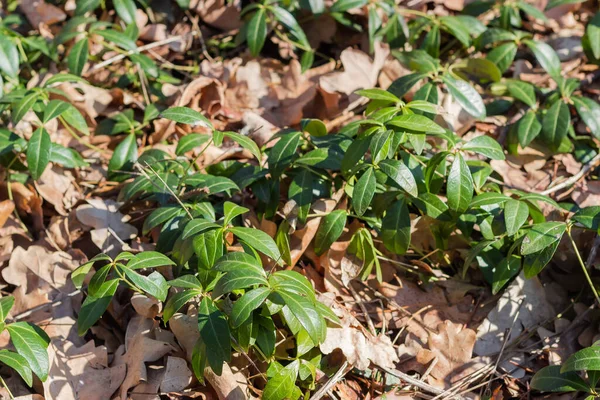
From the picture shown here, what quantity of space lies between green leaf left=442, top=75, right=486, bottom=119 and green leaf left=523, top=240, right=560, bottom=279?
74cm

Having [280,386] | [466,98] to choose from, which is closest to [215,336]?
[280,386]

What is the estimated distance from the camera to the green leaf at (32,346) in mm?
2125

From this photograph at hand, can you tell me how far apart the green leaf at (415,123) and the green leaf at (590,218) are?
0.56m

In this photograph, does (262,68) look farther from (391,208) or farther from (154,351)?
(154,351)

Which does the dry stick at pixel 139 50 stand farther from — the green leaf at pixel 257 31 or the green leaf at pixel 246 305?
the green leaf at pixel 246 305

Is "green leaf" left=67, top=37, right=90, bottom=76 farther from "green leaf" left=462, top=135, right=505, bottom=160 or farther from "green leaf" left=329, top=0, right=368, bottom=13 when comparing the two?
"green leaf" left=462, top=135, right=505, bottom=160

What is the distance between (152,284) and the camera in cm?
215

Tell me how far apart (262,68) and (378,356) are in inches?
66.3

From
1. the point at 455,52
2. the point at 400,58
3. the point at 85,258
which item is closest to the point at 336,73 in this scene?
the point at 400,58

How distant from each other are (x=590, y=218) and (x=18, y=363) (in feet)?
6.35

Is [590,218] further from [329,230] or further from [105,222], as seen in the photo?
[105,222]

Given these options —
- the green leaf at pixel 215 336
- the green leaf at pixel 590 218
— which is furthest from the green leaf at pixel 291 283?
the green leaf at pixel 590 218

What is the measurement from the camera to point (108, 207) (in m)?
2.79

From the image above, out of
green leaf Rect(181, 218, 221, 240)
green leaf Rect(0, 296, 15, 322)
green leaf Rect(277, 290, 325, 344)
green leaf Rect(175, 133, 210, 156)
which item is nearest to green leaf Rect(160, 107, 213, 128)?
green leaf Rect(175, 133, 210, 156)
